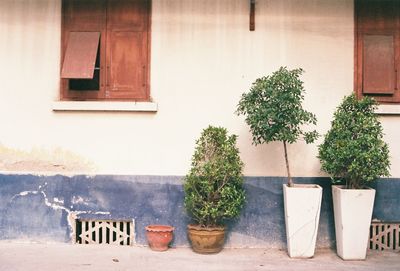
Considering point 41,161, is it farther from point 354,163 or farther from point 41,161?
point 354,163

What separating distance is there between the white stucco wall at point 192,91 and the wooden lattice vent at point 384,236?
79 centimetres

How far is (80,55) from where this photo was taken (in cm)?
731

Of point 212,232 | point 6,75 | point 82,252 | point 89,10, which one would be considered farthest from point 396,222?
point 6,75

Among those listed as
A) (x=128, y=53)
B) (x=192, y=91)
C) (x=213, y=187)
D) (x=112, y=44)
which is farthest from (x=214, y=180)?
(x=112, y=44)

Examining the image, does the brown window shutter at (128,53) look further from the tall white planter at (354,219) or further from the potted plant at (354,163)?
the tall white planter at (354,219)

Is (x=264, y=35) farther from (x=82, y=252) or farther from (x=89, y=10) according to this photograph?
(x=82, y=252)

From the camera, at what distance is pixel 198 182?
6875 mm

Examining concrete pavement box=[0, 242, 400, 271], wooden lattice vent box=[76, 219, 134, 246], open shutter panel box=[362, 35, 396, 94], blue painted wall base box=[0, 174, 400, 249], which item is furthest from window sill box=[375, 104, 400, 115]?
wooden lattice vent box=[76, 219, 134, 246]

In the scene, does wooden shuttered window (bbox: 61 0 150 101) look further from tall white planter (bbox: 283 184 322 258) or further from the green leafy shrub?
tall white planter (bbox: 283 184 322 258)

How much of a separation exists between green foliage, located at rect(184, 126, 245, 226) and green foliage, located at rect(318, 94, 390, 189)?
1.23m

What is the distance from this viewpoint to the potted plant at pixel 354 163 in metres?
6.48

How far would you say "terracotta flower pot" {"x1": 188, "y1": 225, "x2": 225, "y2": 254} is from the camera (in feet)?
22.3

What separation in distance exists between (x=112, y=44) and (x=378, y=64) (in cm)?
400

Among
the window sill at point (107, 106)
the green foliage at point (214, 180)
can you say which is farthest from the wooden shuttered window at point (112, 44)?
the green foliage at point (214, 180)
